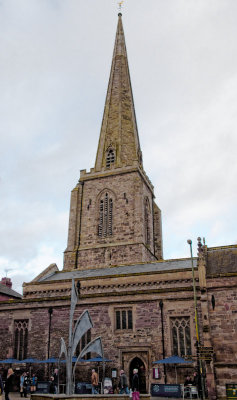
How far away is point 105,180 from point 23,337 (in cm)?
2155

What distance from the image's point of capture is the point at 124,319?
25703 mm

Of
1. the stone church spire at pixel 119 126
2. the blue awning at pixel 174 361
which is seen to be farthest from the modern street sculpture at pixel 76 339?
the stone church spire at pixel 119 126

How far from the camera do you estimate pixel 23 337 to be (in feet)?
91.4

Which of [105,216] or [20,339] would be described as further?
[105,216]

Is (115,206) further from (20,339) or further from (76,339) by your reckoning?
(76,339)

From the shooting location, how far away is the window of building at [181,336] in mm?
23658

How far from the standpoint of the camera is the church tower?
4003 centimetres

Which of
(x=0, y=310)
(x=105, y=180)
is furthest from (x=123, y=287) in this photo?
(x=105, y=180)

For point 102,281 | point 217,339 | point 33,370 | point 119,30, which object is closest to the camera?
point 217,339

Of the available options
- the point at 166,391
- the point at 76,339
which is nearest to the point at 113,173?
the point at 166,391

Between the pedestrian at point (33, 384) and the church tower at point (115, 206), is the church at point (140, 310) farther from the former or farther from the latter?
the pedestrian at point (33, 384)

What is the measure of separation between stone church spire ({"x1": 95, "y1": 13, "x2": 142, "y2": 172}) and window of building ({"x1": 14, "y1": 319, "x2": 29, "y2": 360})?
22.2 metres

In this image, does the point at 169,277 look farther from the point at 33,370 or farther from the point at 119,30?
the point at 119,30

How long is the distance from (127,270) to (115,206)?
11.1 metres
